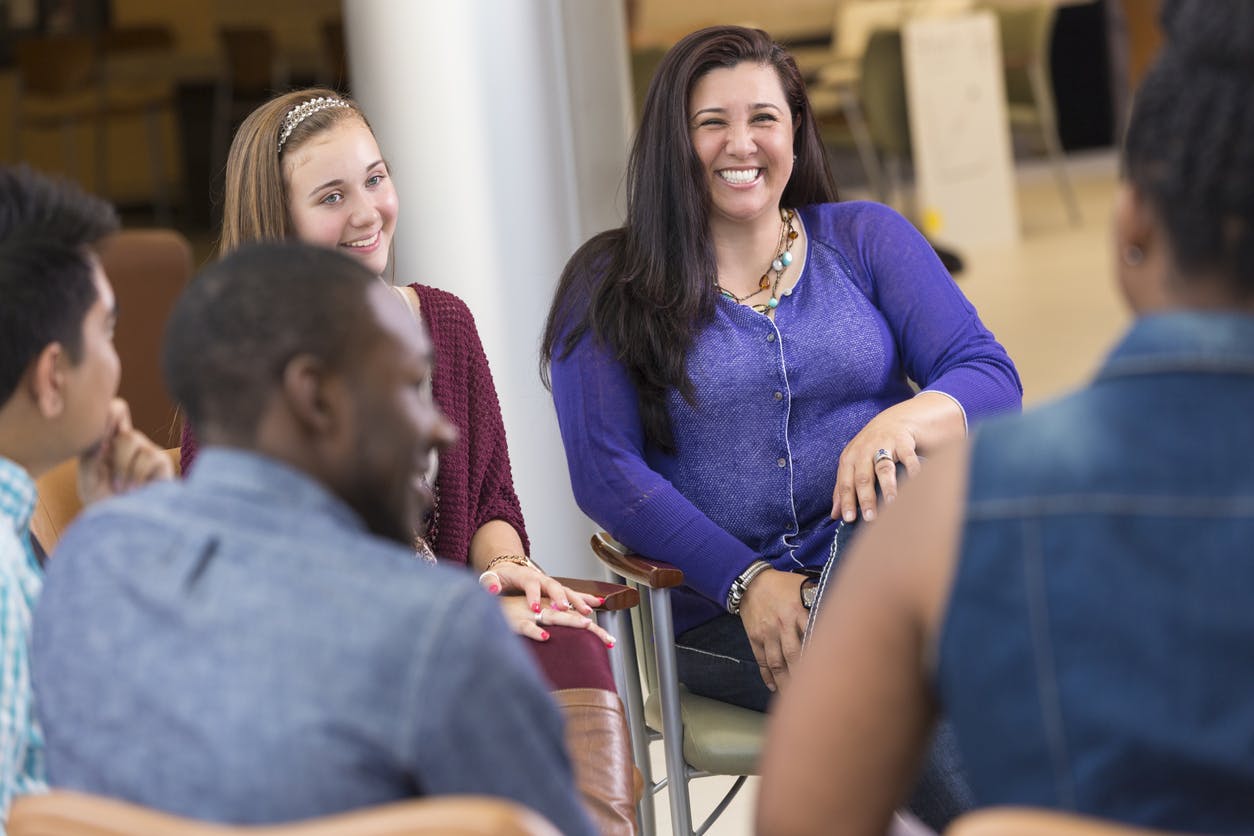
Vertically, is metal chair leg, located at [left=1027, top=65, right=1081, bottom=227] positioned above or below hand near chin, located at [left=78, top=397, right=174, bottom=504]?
below

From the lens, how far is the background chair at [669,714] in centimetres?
230

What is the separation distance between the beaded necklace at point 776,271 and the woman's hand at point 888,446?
27cm

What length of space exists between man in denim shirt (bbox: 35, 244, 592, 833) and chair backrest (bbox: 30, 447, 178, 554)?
102cm

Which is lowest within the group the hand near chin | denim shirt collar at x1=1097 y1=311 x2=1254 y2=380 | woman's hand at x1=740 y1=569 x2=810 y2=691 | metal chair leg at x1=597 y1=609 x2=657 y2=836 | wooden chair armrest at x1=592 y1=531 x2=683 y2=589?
metal chair leg at x1=597 y1=609 x2=657 y2=836

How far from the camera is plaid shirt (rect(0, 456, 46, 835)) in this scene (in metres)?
1.34

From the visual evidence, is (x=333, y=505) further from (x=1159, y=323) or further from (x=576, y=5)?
(x=576, y=5)

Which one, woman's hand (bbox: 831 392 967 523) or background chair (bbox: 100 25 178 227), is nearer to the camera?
woman's hand (bbox: 831 392 967 523)

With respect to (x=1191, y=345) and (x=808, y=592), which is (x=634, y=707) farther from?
(x=1191, y=345)

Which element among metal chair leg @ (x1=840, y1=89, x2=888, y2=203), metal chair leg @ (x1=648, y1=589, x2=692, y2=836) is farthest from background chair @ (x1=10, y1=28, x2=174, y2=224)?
metal chair leg @ (x1=648, y1=589, x2=692, y2=836)

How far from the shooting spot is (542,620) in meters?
2.21

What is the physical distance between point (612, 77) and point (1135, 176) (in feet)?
9.61

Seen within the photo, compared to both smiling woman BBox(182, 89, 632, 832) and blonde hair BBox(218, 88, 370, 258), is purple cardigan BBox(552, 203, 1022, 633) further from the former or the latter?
blonde hair BBox(218, 88, 370, 258)

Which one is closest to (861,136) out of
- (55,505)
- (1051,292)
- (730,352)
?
(1051,292)

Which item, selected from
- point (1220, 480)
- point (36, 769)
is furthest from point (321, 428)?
point (1220, 480)
